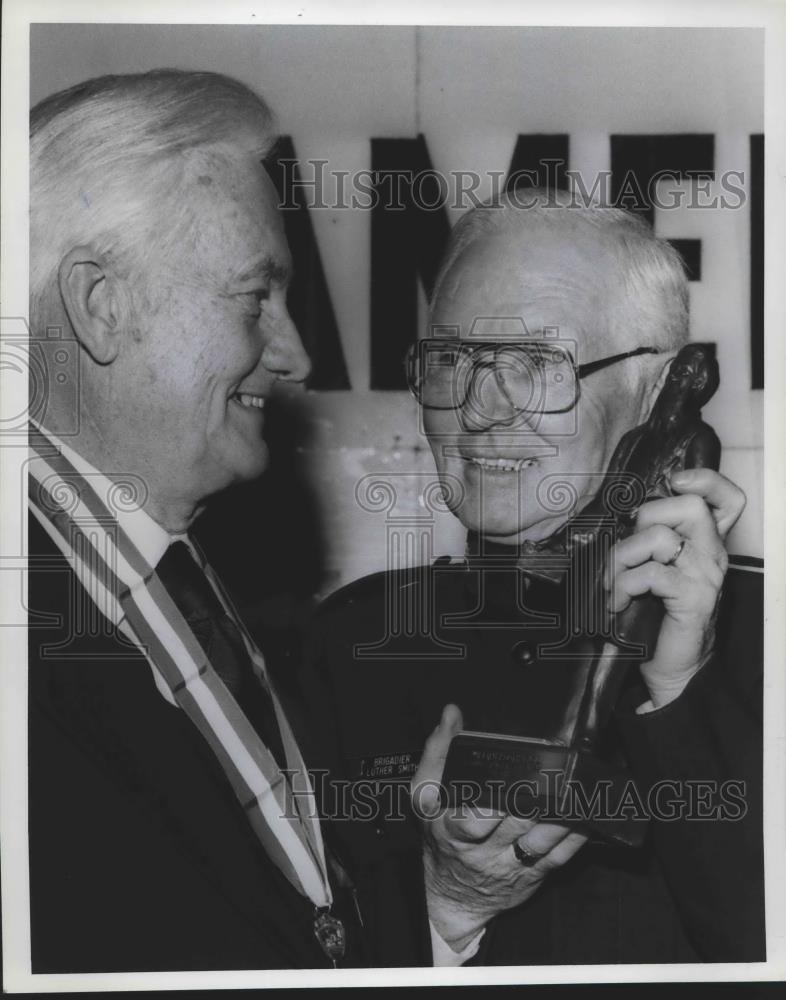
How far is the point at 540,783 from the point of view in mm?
1873

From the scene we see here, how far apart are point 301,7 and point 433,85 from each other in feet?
0.88

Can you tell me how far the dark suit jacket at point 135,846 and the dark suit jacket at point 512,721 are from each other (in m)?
0.15

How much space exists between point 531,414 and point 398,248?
1.22ft

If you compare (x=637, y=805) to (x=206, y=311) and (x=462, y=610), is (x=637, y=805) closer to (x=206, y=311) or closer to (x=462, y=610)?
(x=462, y=610)

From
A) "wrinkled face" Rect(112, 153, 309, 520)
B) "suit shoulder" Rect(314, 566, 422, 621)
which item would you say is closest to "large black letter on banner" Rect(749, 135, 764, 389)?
"suit shoulder" Rect(314, 566, 422, 621)

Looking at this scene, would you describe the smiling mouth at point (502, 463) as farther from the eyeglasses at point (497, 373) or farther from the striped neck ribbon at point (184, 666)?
the striped neck ribbon at point (184, 666)

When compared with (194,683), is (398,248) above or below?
above

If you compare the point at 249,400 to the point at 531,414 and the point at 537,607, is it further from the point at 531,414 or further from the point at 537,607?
the point at 537,607

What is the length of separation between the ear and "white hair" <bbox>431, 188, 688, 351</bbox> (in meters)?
0.54

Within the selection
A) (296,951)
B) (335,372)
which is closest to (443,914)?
(296,951)

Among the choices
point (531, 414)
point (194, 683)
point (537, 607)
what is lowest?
point (194, 683)

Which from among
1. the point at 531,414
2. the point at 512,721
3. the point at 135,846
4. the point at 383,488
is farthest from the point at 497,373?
the point at 135,846

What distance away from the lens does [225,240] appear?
1861mm

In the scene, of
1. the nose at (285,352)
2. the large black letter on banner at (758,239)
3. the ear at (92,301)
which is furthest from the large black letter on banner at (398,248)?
the large black letter on banner at (758,239)
